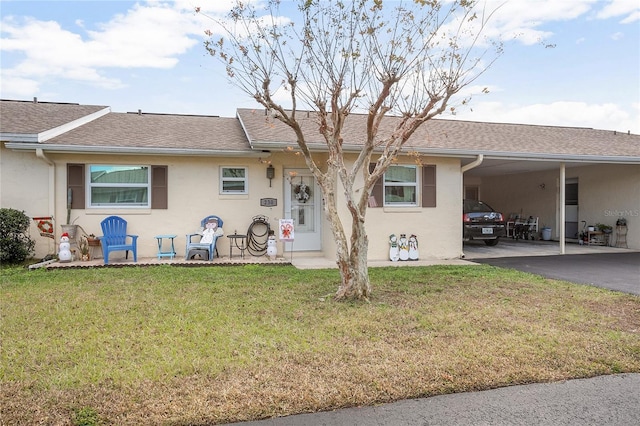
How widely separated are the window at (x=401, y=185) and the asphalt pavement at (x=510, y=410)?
7112 millimetres

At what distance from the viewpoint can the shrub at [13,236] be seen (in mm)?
8375

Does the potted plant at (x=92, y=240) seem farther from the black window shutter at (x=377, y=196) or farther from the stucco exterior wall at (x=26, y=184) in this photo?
the black window shutter at (x=377, y=196)

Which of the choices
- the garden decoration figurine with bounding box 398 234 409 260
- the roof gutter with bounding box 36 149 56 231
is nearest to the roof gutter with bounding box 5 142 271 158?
the roof gutter with bounding box 36 149 56 231

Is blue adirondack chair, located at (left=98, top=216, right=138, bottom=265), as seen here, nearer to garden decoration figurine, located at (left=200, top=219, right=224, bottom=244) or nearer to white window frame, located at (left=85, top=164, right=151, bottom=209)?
white window frame, located at (left=85, top=164, right=151, bottom=209)

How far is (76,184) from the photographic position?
9219 millimetres

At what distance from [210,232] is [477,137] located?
25.1 ft

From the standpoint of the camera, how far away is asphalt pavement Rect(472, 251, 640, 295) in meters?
7.43

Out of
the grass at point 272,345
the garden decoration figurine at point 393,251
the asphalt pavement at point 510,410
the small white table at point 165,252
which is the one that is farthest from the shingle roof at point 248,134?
the asphalt pavement at point 510,410

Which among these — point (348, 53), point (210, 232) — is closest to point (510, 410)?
point (348, 53)

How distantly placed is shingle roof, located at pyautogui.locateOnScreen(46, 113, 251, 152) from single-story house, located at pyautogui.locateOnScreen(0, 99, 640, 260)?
3cm

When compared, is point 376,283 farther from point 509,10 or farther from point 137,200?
point 137,200

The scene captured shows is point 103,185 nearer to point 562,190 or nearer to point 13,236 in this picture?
point 13,236

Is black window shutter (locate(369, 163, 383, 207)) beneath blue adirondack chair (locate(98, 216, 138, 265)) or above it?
above

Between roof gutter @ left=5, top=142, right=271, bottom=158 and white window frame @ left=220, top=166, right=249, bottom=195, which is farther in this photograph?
white window frame @ left=220, top=166, right=249, bottom=195
